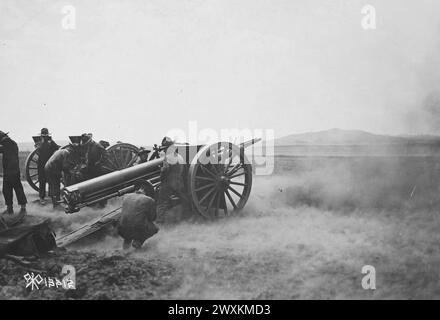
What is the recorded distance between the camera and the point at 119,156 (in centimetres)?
796

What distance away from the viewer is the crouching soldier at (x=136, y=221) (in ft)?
15.8

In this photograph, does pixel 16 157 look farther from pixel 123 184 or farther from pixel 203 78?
pixel 203 78

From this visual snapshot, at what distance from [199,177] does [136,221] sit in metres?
1.45

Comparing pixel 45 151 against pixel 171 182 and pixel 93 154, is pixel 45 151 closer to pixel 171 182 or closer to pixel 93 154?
pixel 93 154

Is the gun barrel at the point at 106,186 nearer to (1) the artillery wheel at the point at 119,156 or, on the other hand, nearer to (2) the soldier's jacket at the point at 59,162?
(1) the artillery wheel at the point at 119,156

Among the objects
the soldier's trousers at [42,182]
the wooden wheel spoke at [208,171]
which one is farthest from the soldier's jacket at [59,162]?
the wooden wheel spoke at [208,171]

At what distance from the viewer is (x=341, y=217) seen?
16.9 ft

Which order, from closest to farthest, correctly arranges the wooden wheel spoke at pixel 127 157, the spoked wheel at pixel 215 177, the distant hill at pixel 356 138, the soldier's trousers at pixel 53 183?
1. the distant hill at pixel 356 138
2. the spoked wheel at pixel 215 177
3. the soldier's trousers at pixel 53 183
4. the wooden wheel spoke at pixel 127 157

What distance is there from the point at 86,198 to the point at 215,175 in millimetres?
2050

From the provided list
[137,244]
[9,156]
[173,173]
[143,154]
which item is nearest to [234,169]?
[173,173]

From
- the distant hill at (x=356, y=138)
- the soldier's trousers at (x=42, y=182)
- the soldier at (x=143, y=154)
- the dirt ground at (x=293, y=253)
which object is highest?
the distant hill at (x=356, y=138)

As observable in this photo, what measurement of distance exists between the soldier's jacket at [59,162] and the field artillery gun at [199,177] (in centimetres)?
158

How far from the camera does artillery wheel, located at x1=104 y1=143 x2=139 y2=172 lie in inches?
302
